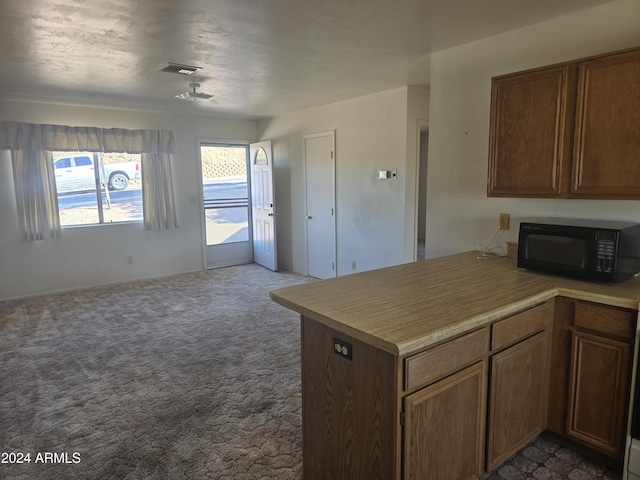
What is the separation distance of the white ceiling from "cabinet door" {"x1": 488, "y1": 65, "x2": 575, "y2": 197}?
18.0 inches

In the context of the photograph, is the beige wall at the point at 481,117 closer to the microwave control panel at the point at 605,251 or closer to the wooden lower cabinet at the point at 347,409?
the microwave control panel at the point at 605,251

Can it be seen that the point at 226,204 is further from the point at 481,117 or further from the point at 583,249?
the point at 583,249

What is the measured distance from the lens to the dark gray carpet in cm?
217

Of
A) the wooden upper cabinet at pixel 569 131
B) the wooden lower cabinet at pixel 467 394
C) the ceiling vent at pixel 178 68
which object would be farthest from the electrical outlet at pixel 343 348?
the ceiling vent at pixel 178 68

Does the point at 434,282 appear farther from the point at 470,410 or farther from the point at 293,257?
the point at 293,257

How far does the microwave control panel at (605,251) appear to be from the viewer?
6.53ft

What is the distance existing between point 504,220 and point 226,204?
5070 millimetres

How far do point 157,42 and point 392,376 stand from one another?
273cm

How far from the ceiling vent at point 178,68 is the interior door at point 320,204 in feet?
7.26

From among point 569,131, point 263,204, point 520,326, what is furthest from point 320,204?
point 520,326

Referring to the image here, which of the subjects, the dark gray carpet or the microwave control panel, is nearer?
the microwave control panel

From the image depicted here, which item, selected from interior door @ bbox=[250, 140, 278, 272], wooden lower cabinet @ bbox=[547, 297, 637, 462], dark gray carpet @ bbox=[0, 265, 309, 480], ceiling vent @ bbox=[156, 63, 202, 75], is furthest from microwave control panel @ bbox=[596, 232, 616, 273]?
interior door @ bbox=[250, 140, 278, 272]

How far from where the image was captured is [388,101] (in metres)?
4.60

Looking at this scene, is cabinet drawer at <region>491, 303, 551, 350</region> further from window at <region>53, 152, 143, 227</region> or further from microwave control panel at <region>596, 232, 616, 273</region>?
window at <region>53, 152, 143, 227</region>
